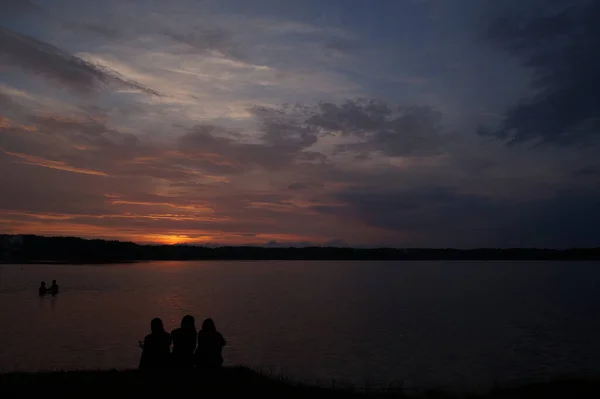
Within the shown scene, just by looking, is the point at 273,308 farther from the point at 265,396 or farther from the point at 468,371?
the point at 265,396

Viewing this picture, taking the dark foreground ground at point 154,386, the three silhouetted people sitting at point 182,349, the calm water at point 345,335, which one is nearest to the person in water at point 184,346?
the three silhouetted people sitting at point 182,349

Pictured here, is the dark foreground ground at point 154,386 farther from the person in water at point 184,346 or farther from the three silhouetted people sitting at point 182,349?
the person in water at point 184,346

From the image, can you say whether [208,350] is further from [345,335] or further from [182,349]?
[345,335]

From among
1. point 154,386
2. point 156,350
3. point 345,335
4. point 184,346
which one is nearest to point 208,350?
point 184,346

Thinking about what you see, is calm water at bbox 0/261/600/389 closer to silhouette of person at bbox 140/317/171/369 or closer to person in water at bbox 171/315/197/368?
person in water at bbox 171/315/197/368

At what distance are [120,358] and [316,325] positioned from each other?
585 inches

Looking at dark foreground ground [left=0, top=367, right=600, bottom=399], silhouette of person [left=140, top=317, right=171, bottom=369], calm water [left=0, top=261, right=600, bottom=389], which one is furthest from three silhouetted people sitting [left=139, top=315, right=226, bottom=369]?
calm water [left=0, top=261, right=600, bottom=389]

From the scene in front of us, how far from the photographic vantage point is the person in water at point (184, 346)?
13.9 meters

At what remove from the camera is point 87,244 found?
632 feet

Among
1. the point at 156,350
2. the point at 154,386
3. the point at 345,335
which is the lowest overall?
the point at 345,335

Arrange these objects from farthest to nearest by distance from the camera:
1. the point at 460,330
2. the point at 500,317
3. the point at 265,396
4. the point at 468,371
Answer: the point at 500,317, the point at 460,330, the point at 468,371, the point at 265,396

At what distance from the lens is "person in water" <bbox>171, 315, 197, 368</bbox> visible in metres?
13.9

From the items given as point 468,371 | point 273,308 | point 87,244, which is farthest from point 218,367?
point 87,244

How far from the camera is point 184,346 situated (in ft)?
45.9
